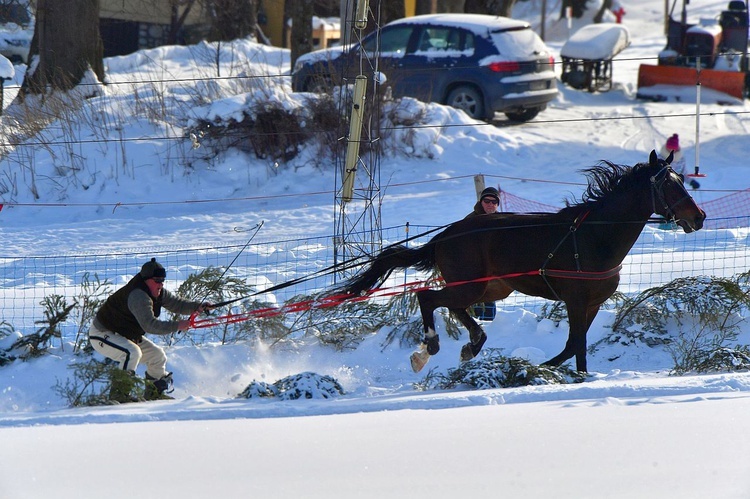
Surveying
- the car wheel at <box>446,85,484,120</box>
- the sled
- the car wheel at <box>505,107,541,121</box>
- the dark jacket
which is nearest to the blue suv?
the car wheel at <box>446,85,484,120</box>

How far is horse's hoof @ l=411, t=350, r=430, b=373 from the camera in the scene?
25.8 ft

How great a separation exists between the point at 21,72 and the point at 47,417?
653 inches

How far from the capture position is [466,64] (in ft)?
55.2

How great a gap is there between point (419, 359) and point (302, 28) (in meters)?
12.8

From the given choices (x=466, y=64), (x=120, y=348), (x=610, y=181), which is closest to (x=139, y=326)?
(x=120, y=348)

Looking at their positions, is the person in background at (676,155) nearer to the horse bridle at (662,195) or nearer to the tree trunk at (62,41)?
the horse bridle at (662,195)

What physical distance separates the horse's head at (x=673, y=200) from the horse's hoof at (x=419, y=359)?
2087 millimetres

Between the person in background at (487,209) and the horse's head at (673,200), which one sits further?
the person in background at (487,209)

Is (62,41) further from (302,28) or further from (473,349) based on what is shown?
(473,349)

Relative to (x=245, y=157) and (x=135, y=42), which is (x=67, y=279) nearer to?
(x=245, y=157)

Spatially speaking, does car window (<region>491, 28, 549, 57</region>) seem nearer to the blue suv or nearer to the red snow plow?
the blue suv

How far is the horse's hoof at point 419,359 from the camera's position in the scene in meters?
7.86

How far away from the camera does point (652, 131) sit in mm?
17594

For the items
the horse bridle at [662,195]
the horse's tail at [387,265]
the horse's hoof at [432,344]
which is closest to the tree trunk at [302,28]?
the horse's tail at [387,265]
